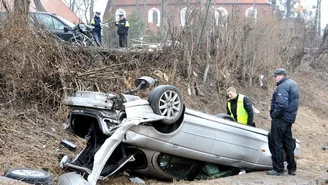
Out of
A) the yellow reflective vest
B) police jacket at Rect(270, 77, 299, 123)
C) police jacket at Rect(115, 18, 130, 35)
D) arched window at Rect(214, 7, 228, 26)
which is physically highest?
arched window at Rect(214, 7, 228, 26)

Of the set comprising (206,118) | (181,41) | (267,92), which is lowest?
(267,92)

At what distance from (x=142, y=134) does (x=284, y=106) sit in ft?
8.07

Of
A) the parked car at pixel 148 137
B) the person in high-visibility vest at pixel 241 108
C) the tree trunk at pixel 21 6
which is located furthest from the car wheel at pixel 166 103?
the tree trunk at pixel 21 6

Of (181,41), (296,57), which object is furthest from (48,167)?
(296,57)

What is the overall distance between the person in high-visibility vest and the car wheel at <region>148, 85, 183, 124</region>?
253 cm

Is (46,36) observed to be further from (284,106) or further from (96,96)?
(284,106)

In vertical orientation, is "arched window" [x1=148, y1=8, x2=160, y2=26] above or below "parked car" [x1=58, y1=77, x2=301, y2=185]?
above

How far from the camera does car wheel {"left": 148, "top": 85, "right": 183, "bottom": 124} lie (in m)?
6.06

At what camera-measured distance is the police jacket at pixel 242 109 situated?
333 inches

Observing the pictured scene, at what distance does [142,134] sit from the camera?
19.6 ft

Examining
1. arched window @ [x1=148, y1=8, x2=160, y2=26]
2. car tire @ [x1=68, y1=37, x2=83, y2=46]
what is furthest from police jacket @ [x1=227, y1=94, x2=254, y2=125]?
arched window @ [x1=148, y1=8, x2=160, y2=26]

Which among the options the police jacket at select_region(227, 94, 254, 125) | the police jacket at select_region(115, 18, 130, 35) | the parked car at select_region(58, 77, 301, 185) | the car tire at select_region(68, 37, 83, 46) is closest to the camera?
the parked car at select_region(58, 77, 301, 185)

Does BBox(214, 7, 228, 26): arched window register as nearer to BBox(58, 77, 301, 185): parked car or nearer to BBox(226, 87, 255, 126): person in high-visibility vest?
BBox(226, 87, 255, 126): person in high-visibility vest

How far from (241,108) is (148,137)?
303 centimetres
